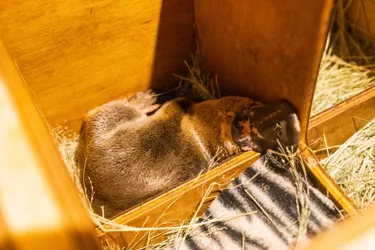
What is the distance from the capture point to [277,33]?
114 centimetres

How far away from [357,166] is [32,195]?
1056 mm

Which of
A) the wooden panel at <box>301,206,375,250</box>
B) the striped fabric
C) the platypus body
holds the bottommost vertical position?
the striped fabric

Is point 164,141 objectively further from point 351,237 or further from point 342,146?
point 351,237

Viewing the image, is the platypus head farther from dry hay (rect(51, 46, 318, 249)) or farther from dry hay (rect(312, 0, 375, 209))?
dry hay (rect(312, 0, 375, 209))

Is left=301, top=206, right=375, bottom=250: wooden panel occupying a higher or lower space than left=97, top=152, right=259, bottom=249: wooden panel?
higher

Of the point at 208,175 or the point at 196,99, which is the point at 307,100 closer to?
the point at 208,175

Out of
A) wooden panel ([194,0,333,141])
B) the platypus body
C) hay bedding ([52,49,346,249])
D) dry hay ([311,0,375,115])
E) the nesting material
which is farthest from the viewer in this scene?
dry hay ([311,0,375,115])

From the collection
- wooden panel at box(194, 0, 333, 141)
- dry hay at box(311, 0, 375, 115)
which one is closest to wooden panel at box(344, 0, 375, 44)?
dry hay at box(311, 0, 375, 115)

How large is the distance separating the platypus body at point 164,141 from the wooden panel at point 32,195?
1.75ft

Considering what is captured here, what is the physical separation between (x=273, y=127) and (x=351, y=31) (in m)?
0.93

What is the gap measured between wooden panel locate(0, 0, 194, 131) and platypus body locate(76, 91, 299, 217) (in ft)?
0.45

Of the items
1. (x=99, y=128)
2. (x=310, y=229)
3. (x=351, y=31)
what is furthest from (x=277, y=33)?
(x=351, y=31)

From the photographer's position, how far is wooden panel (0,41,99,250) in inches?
25.2

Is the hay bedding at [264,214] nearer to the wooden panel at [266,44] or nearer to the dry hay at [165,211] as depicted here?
the dry hay at [165,211]
